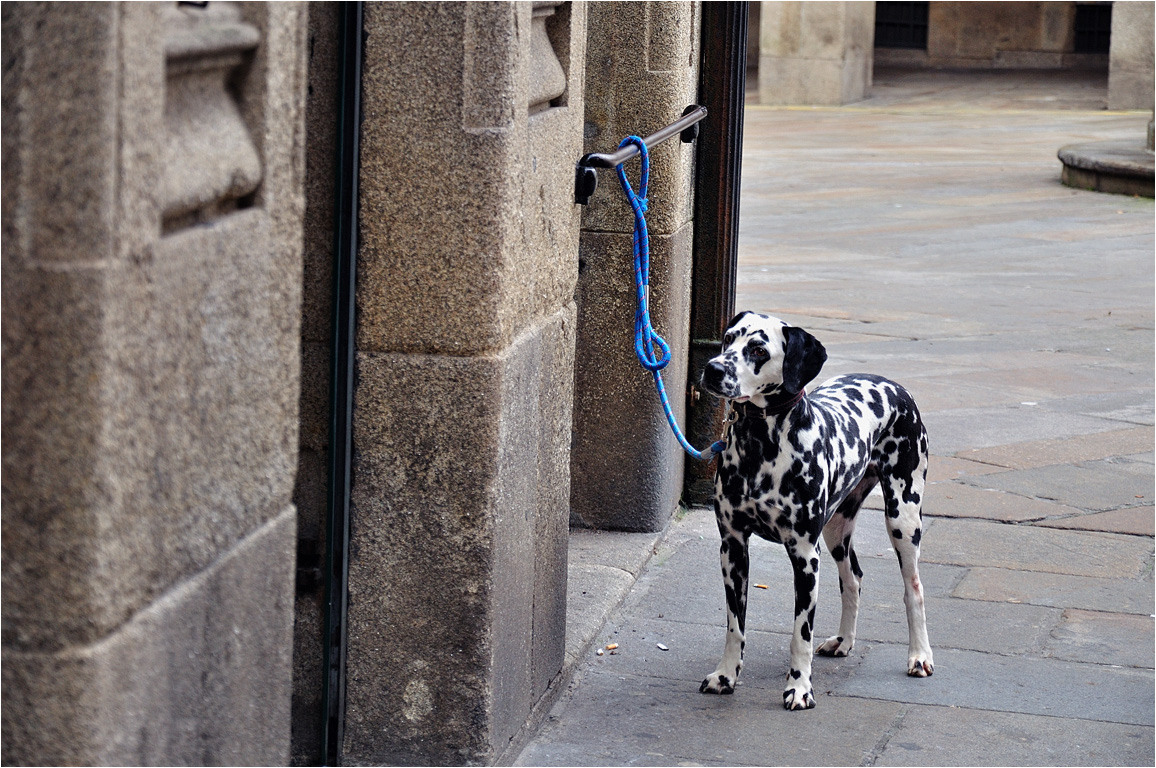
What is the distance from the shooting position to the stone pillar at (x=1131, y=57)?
23469 millimetres

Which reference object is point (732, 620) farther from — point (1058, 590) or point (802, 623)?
point (1058, 590)

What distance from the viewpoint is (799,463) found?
13.2 ft

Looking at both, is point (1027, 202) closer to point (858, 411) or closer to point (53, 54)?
point (858, 411)

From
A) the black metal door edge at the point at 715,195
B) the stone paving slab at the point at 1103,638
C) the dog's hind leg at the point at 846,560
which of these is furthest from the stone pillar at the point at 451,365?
the black metal door edge at the point at 715,195

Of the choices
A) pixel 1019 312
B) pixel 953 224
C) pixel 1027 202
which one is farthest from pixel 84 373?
pixel 1027 202

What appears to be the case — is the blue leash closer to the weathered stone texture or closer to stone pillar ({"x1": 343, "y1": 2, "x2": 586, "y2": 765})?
stone pillar ({"x1": 343, "y1": 2, "x2": 586, "y2": 765})

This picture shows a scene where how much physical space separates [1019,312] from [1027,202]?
5.60m

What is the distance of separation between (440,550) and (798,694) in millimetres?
1248

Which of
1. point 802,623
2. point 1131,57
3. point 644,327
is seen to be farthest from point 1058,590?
point 1131,57

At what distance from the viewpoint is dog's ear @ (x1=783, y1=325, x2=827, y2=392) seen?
3926 mm

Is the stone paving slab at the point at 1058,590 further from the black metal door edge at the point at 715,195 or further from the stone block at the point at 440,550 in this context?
the stone block at the point at 440,550

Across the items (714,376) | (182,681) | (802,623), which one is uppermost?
(714,376)

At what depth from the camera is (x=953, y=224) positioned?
13.9m

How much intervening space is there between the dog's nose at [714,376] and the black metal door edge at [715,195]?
82.8 inches
